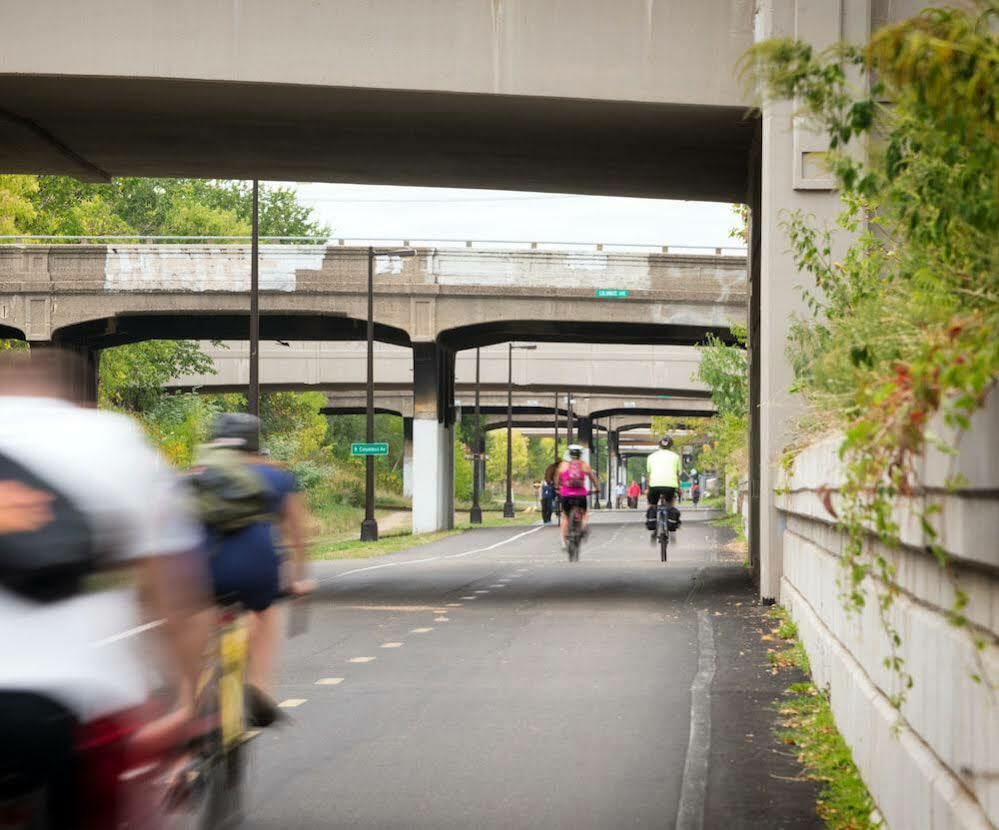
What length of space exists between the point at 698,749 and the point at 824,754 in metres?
0.83

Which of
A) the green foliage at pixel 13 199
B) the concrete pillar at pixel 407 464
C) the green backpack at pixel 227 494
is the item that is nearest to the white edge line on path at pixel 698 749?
the green backpack at pixel 227 494

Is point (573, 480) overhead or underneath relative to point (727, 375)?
underneath

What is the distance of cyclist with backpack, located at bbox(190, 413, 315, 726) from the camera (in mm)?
6859

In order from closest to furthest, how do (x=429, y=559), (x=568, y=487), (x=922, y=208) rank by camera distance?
(x=922, y=208)
(x=568, y=487)
(x=429, y=559)

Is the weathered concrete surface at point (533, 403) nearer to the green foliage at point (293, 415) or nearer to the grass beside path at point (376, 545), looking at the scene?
the green foliage at point (293, 415)

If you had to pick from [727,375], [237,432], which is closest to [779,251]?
[237,432]

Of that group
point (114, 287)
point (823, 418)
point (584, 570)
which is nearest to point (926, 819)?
point (823, 418)

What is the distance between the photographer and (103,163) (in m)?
23.7

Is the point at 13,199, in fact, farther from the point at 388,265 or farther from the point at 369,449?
the point at 388,265

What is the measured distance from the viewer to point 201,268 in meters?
42.3

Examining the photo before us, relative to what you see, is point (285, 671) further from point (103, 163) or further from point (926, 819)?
point (103, 163)

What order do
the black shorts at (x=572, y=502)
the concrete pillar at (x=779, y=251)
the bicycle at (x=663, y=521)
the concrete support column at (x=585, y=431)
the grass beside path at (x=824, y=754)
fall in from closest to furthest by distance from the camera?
the grass beside path at (x=824, y=754)
the concrete pillar at (x=779, y=251)
the black shorts at (x=572, y=502)
the bicycle at (x=663, y=521)
the concrete support column at (x=585, y=431)

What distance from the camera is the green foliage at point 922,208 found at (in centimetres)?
404

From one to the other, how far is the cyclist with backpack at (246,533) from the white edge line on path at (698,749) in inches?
77.1
